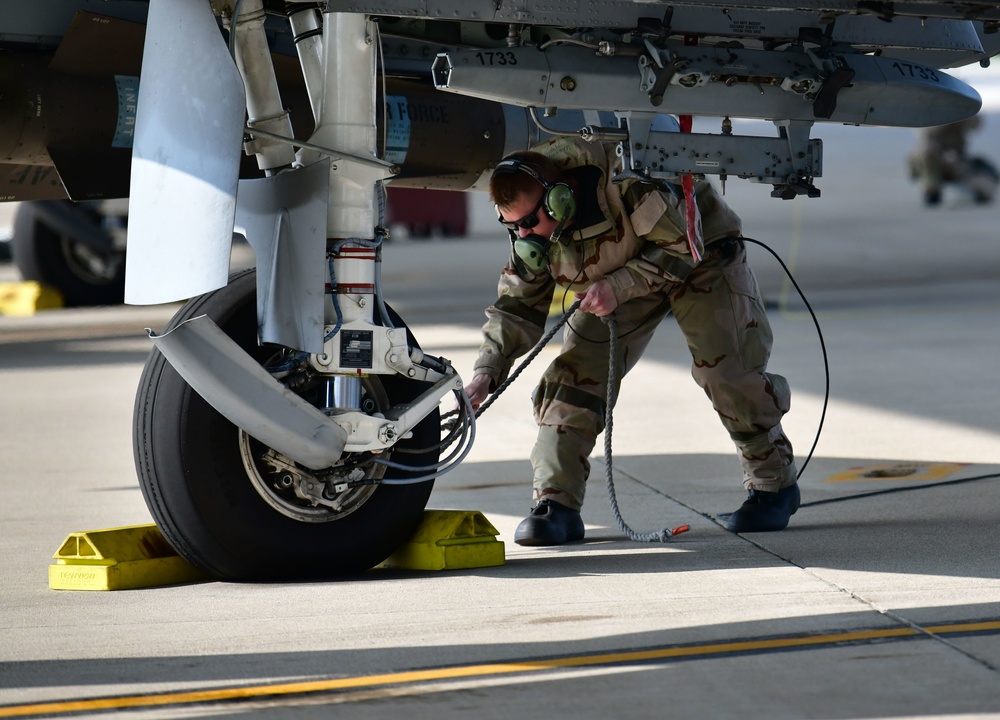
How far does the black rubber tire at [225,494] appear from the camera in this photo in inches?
171

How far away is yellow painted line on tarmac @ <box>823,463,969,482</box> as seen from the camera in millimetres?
6270

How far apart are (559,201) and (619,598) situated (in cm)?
133

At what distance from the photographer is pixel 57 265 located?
14148 millimetres

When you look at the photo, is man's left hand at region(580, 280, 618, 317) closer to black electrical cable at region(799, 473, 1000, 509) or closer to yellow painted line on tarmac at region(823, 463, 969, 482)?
black electrical cable at region(799, 473, 1000, 509)

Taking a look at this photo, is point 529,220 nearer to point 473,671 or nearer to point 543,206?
point 543,206

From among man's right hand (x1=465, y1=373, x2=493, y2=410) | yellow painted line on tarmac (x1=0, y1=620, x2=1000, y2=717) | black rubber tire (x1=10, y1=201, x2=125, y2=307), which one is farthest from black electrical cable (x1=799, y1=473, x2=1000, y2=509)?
black rubber tire (x1=10, y1=201, x2=125, y2=307)

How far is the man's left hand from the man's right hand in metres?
0.45

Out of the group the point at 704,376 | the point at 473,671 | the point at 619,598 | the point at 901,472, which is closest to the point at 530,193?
the point at 704,376

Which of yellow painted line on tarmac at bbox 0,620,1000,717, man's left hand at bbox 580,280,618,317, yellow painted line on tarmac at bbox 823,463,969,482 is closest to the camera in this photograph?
yellow painted line on tarmac at bbox 0,620,1000,717

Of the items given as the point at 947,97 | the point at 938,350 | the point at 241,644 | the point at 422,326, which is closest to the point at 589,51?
the point at 947,97

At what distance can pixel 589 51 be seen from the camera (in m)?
4.49

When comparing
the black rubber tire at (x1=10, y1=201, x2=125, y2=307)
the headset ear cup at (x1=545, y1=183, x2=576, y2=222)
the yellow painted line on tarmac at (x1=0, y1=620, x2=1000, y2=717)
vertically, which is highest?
the headset ear cup at (x1=545, y1=183, x2=576, y2=222)

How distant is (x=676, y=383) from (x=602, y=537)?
396cm

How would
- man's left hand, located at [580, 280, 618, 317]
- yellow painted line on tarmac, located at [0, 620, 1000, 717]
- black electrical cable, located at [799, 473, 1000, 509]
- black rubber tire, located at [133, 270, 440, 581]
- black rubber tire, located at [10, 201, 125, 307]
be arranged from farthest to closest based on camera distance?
black rubber tire, located at [10, 201, 125, 307], black electrical cable, located at [799, 473, 1000, 509], man's left hand, located at [580, 280, 618, 317], black rubber tire, located at [133, 270, 440, 581], yellow painted line on tarmac, located at [0, 620, 1000, 717]
